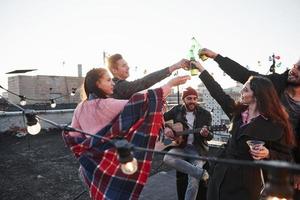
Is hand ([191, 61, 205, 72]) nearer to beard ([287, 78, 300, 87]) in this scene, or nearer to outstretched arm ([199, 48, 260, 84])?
outstretched arm ([199, 48, 260, 84])

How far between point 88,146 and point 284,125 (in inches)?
82.1

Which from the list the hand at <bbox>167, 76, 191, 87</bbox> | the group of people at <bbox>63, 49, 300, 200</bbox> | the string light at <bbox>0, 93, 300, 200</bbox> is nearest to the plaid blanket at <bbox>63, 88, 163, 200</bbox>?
the group of people at <bbox>63, 49, 300, 200</bbox>

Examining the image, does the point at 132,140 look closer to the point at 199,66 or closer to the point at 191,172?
the point at 199,66

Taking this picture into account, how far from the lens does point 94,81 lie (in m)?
3.21

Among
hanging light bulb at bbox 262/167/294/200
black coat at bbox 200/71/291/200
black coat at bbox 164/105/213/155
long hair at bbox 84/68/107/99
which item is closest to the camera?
hanging light bulb at bbox 262/167/294/200

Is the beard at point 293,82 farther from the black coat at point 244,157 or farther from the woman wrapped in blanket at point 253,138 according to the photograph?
the black coat at point 244,157

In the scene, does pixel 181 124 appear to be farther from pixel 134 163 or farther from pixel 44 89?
pixel 44 89

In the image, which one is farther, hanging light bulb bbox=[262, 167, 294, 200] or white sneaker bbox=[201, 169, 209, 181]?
white sneaker bbox=[201, 169, 209, 181]

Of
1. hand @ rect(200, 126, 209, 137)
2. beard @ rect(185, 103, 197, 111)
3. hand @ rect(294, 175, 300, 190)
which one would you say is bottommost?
hand @ rect(294, 175, 300, 190)

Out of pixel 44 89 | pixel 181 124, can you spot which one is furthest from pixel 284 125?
pixel 44 89

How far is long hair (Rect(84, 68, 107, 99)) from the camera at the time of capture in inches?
125

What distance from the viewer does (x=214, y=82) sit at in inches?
137

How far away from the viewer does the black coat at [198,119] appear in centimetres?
490

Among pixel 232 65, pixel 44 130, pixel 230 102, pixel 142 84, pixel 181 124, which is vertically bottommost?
pixel 44 130
